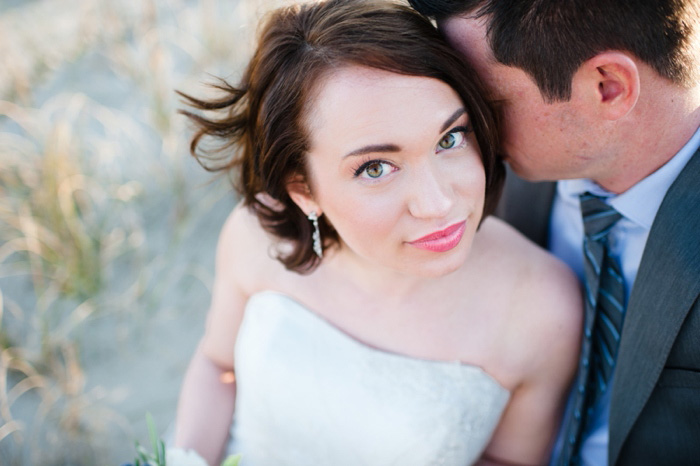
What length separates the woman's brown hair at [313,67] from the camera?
167 centimetres

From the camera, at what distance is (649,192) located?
75.5 inches

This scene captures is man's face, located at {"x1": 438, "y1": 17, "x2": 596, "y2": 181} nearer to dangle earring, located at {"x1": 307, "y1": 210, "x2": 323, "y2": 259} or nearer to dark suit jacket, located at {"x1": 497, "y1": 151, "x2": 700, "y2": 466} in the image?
dark suit jacket, located at {"x1": 497, "y1": 151, "x2": 700, "y2": 466}

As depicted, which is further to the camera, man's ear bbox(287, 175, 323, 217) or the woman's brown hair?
man's ear bbox(287, 175, 323, 217)

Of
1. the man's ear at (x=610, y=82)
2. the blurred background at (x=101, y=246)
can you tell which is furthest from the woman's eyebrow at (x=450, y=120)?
the blurred background at (x=101, y=246)

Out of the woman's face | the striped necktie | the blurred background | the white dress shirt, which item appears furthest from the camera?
the blurred background

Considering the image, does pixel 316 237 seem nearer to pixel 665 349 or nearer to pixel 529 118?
pixel 529 118

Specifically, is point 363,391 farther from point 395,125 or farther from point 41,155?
point 41,155

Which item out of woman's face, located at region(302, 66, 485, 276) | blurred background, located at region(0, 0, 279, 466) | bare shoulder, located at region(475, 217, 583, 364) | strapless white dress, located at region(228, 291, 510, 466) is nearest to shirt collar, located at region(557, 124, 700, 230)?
bare shoulder, located at region(475, 217, 583, 364)

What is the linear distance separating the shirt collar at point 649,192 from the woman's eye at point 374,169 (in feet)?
2.54

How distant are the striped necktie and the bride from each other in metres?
0.08

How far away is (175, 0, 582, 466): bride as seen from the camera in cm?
170

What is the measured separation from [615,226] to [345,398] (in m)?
1.09

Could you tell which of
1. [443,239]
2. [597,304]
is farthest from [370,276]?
[597,304]

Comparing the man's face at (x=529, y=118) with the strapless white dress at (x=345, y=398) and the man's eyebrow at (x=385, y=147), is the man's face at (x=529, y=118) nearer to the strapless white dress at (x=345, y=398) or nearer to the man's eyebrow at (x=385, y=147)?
the man's eyebrow at (x=385, y=147)
